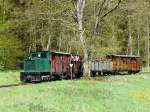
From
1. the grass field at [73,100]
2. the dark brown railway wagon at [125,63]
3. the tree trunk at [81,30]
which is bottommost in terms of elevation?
the grass field at [73,100]

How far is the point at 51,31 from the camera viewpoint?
230 feet

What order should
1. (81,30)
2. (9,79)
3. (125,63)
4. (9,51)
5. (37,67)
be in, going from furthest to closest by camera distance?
(125,63)
(9,51)
(81,30)
(37,67)
(9,79)

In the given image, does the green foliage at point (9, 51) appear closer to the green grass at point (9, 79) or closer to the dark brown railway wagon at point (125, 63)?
the dark brown railway wagon at point (125, 63)

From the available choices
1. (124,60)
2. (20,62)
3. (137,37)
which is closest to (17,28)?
(20,62)

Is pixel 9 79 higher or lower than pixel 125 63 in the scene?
lower

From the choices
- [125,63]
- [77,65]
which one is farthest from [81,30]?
[125,63]

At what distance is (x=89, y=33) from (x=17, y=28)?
28328 mm

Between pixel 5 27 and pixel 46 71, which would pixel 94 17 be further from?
pixel 5 27

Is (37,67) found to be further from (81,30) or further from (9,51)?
(9,51)

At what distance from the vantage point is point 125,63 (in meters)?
73.1

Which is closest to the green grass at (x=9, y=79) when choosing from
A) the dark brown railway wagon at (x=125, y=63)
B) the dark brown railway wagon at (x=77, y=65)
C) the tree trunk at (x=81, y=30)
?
the tree trunk at (x=81, y=30)

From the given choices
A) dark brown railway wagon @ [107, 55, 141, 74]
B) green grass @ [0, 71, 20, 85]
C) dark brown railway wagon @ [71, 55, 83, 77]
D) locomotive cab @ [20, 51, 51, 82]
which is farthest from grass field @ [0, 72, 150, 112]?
dark brown railway wagon @ [107, 55, 141, 74]

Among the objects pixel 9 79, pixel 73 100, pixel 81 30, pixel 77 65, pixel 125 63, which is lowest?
pixel 73 100

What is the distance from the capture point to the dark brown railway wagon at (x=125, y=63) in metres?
70.9
